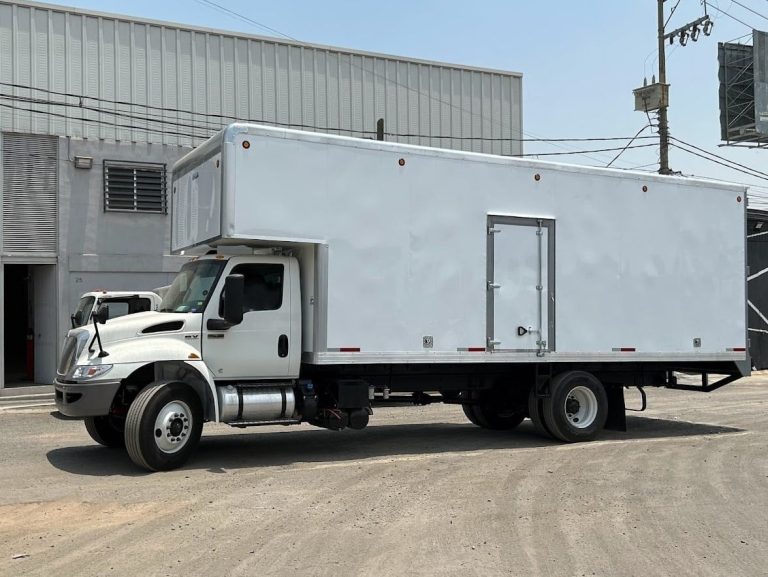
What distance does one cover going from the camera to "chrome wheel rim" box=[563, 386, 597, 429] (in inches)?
459

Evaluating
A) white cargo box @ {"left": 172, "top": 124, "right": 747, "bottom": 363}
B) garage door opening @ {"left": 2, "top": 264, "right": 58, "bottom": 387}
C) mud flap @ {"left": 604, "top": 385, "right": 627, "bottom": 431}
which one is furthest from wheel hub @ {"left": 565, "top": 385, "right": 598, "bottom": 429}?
garage door opening @ {"left": 2, "top": 264, "right": 58, "bottom": 387}

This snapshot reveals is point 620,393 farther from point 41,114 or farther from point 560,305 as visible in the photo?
point 41,114

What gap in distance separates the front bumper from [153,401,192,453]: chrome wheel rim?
58 cm

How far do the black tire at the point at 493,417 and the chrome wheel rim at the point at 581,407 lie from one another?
1237mm

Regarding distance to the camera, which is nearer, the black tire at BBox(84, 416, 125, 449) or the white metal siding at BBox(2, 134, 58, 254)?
the black tire at BBox(84, 416, 125, 449)

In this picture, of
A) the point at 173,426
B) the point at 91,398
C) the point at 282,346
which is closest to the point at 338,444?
the point at 282,346

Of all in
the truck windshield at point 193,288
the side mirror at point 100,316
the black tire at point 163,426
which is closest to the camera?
the black tire at point 163,426

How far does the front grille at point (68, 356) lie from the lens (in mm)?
9344

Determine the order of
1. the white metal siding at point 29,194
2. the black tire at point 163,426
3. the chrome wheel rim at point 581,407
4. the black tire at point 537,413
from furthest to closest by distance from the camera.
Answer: the white metal siding at point 29,194 → the chrome wheel rim at point 581,407 → the black tire at point 537,413 → the black tire at point 163,426

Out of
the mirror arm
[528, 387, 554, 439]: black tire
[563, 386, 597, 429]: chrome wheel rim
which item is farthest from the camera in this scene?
[563, 386, 597, 429]: chrome wheel rim

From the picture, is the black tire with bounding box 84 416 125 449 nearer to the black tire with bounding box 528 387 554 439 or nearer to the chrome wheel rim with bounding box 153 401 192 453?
the chrome wheel rim with bounding box 153 401 192 453

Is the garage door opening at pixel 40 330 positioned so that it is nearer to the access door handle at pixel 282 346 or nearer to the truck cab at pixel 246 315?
the truck cab at pixel 246 315

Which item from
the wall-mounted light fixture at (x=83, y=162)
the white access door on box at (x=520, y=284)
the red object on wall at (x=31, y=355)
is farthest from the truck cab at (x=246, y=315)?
the red object on wall at (x=31, y=355)

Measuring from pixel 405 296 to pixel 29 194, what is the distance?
13267mm
